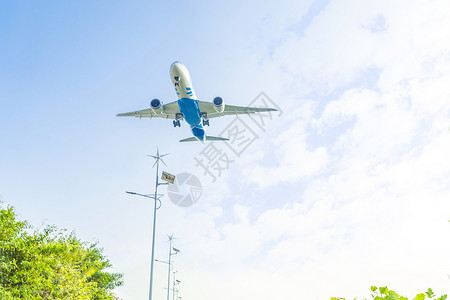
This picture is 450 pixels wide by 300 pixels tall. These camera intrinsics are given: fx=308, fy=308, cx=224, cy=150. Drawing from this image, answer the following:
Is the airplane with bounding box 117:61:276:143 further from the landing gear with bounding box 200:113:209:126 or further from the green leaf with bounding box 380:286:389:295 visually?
the green leaf with bounding box 380:286:389:295

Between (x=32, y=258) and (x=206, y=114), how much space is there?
22528 millimetres

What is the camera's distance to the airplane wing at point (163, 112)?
119ft

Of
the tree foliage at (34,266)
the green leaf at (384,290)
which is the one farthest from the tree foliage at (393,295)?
the tree foliage at (34,266)

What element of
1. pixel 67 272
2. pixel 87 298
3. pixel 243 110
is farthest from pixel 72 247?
pixel 243 110

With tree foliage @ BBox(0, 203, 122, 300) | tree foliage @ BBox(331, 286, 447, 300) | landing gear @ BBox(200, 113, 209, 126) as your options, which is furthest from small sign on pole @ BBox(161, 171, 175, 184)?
tree foliage @ BBox(331, 286, 447, 300)

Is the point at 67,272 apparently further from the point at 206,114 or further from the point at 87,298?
the point at 206,114

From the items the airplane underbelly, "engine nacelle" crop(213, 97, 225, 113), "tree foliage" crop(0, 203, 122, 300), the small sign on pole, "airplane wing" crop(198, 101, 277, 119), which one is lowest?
"tree foliage" crop(0, 203, 122, 300)

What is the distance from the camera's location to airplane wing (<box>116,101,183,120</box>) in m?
36.1

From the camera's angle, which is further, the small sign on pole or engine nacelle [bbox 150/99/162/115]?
engine nacelle [bbox 150/99/162/115]

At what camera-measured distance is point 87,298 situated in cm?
2367

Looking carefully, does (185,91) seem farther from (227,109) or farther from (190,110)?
(227,109)

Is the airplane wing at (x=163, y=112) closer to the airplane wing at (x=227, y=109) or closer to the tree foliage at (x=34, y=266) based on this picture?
the airplane wing at (x=227, y=109)

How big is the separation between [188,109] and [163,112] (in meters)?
5.20

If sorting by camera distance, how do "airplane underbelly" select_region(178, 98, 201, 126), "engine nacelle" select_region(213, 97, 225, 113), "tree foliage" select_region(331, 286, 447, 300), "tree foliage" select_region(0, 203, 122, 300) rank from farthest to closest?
"engine nacelle" select_region(213, 97, 225, 113) → "airplane underbelly" select_region(178, 98, 201, 126) → "tree foliage" select_region(0, 203, 122, 300) → "tree foliage" select_region(331, 286, 447, 300)
